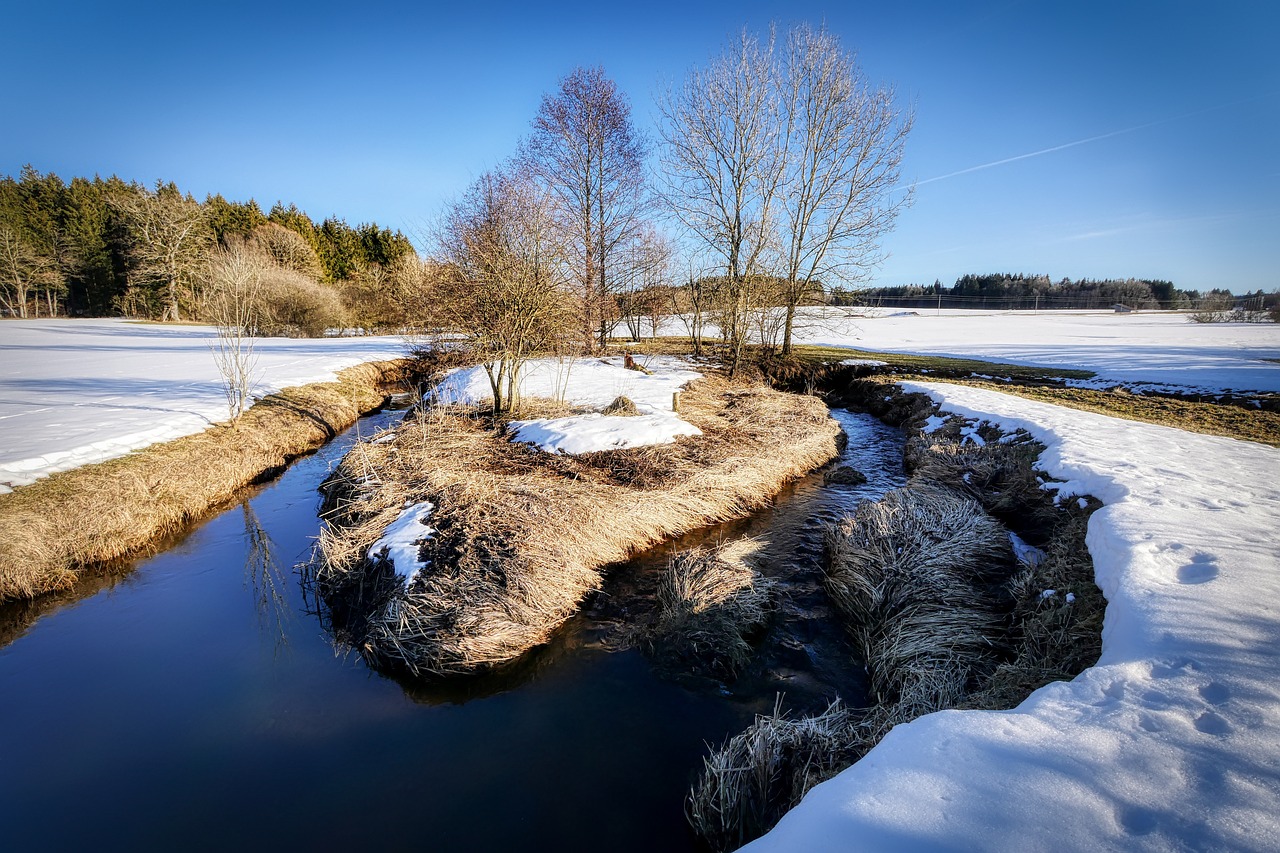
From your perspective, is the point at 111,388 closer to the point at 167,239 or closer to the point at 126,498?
the point at 126,498

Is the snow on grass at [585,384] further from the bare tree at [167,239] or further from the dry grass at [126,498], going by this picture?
the bare tree at [167,239]

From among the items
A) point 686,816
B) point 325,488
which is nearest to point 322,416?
point 325,488

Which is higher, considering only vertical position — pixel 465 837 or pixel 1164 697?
pixel 1164 697

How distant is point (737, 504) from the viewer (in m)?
8.70

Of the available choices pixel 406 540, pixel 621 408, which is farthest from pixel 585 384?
pixel 406 540

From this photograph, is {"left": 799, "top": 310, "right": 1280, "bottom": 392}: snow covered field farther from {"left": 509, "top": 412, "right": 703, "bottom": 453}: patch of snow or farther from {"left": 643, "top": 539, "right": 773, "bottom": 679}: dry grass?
{"left": 643, "top": 539, "right": 773, "bottom": 679}: dry grass

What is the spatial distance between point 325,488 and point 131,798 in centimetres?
609

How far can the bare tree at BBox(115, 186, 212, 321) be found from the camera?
120 ft

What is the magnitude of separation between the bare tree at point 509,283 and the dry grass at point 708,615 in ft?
20.3

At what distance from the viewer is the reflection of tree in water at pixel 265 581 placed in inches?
231

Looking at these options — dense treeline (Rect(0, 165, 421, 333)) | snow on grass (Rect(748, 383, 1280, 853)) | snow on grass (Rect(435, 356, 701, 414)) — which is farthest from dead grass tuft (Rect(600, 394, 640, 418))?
dense treeline (Rect(0, 165, 421, 333))

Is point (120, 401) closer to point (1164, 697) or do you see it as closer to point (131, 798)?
point (131, 798)

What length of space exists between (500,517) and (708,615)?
2908 mm

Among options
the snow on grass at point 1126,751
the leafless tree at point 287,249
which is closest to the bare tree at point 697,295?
the snow on grass at point 1126,751
